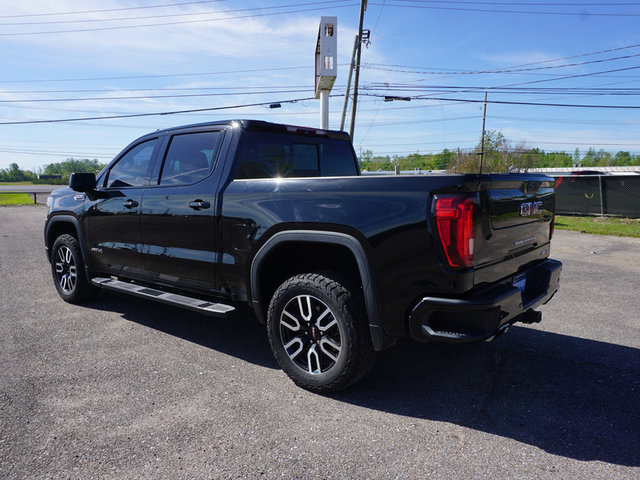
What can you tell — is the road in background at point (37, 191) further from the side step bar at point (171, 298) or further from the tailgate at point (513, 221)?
the tailgate at point (513, 221)

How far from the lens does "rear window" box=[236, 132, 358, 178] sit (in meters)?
3.84

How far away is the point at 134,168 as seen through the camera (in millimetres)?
4777

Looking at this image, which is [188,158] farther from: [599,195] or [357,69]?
[357,69]

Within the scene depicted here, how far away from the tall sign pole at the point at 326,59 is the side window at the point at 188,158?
61.7ft

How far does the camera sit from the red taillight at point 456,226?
2.60m

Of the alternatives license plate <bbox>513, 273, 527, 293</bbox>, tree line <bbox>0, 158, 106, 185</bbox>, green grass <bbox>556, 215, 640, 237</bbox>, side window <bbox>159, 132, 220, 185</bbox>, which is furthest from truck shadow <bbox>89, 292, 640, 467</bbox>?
tree line <bbox>0, 158, 106, 185</bbox>

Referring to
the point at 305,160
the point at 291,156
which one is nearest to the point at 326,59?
the point at 305,160

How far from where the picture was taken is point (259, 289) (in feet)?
11.5

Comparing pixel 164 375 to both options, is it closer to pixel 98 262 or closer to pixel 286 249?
pixel 286 249

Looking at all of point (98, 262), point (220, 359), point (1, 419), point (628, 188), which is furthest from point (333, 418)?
point (628, 188)

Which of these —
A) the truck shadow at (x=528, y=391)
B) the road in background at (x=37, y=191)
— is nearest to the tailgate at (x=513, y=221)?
the truck shadow at (x=528, y=391)

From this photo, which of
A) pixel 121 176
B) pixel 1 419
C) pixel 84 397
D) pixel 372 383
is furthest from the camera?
pixel 121 176

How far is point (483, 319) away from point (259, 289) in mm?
1659

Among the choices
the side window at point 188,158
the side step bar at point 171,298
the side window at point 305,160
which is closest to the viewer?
the side step bar at point 171,298
